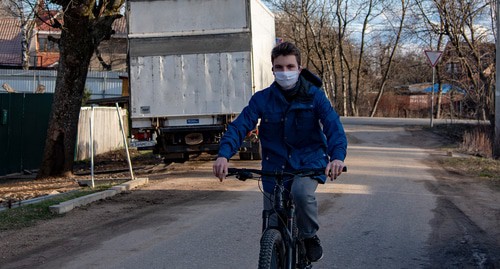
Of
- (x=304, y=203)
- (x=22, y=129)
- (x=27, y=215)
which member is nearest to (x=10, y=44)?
(x=22, y=129)

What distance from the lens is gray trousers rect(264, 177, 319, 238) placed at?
438 centimetres

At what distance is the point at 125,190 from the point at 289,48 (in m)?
7.77

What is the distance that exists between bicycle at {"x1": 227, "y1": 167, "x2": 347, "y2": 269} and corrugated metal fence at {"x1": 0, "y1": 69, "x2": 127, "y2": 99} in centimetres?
3236

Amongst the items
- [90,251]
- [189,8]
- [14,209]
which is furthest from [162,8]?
[90,251]

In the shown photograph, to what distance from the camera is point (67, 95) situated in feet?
47.6

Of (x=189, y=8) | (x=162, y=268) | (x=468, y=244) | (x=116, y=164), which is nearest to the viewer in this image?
(x=162, y=268)

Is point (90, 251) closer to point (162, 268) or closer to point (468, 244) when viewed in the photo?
point (162, 268)

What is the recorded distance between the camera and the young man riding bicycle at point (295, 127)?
4434 mm

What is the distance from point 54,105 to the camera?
14.6m

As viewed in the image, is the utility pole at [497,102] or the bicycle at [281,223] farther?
the utility pole at [497,102]

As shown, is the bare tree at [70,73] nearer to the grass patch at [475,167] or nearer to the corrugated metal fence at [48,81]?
the grass patch at [475,167]

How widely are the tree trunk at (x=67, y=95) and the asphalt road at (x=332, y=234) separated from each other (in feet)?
16.0

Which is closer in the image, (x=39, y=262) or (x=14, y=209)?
(x=39, y=262)

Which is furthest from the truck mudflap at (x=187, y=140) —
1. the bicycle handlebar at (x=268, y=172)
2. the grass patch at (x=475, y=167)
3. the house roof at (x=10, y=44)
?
the house roof at (x=10, y=44)
